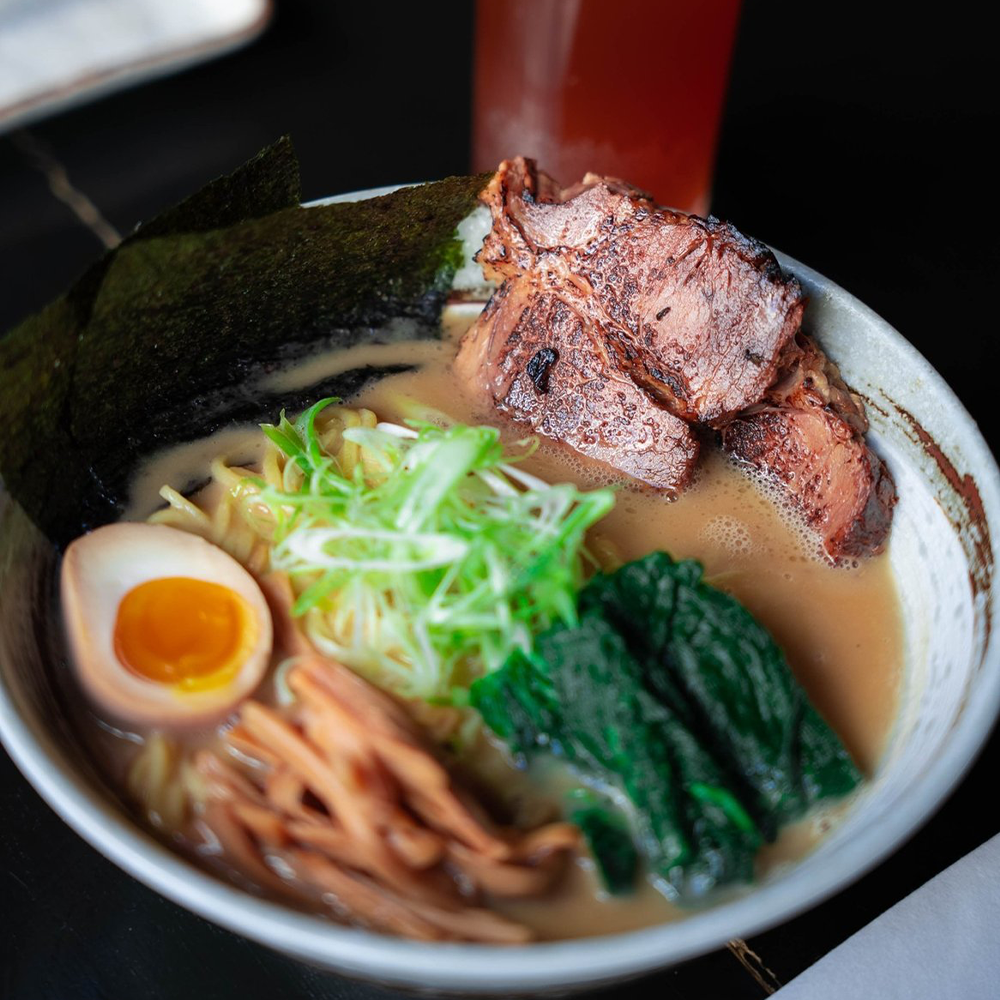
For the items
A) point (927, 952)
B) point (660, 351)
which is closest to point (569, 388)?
point (660, 351)

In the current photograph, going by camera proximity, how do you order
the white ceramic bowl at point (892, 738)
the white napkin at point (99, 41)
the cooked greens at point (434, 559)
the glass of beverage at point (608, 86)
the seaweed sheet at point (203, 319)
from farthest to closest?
the white napkin at point (99, 41) → the glass of beverage at point (608, 86) → the seaweed sheet at point (203, 319) → the cooked greens at point (434, 559) → the white ceramic bowl at point (892, 738)

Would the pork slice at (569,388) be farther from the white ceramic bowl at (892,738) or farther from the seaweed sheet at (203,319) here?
the white ceramic bowl at (892,738)

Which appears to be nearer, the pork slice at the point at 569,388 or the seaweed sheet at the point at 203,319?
the seaweed sheet at the point at 203,319

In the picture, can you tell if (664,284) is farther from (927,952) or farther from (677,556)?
(927,952)

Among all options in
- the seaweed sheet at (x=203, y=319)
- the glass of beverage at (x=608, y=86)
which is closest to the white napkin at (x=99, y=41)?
the glass of beverage at (x=608, y=86)

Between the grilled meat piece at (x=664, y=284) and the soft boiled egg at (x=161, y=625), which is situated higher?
the grilled meat piece at (x=664, y=284)

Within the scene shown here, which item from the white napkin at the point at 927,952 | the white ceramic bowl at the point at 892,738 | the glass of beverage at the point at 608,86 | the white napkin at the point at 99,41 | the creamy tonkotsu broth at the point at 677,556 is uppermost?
the glass of beverage at the point at 608,86

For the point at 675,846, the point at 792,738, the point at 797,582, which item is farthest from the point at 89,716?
the point at 797,582
